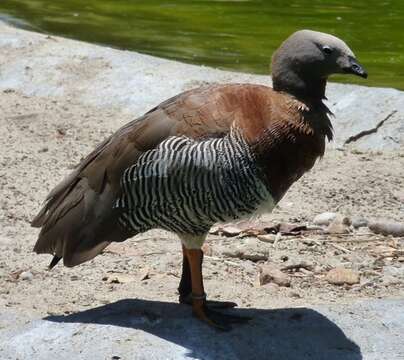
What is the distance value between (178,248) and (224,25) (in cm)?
755

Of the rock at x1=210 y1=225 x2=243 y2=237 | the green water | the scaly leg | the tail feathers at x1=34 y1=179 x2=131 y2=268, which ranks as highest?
the tail feathers at x1=34 y1=179 x2=131 y2=268

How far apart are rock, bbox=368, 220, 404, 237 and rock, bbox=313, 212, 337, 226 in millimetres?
276

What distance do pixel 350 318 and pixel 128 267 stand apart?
169 centimetres

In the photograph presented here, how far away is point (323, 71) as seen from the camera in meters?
5.54

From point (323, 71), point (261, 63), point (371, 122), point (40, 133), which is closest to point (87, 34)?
point (261, 63)

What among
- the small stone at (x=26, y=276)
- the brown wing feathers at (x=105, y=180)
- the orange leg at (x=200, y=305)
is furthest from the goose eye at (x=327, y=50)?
the small stone at (x=26, y=276)

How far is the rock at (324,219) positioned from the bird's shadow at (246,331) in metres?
1.86

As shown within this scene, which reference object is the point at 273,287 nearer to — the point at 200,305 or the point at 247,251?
the point at 247,251

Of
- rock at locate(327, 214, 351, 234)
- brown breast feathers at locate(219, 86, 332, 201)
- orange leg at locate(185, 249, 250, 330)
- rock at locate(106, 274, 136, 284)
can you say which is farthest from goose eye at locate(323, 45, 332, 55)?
rock at locate(327, 214, 351, 234)

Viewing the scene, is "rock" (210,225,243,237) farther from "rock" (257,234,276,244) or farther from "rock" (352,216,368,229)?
"rock" (352,216,368,229)

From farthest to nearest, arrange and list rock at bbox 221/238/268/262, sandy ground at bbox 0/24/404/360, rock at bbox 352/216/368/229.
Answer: rock at bbox 352/216/368/229, rock at bbox 221/238/268/262, sandy ground at bbox 0/24/404/360

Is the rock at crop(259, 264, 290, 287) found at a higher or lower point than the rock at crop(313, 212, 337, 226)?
higher

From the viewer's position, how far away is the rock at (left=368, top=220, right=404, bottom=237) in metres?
7.32

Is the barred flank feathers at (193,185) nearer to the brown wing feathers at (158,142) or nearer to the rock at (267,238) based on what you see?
the brown wing feathers at (158,142)
